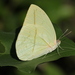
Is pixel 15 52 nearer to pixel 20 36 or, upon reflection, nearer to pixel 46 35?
pixel 20 36

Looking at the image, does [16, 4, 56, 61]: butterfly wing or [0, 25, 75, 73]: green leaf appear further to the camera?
[16, 4, 56, 61]: butterfly wing

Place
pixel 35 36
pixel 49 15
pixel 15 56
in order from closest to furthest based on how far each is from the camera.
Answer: pixel 15 56, pixel 35 36, pixel 49 15

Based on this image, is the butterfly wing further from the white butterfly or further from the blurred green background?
the blurred green background

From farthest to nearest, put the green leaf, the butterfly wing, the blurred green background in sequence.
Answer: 1. the blurred green background
2. the butterfly wing
3. the green leaf

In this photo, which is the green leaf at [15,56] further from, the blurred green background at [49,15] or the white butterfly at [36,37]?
the blurred green background at [49,15]

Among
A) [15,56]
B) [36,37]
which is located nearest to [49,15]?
[36,37]


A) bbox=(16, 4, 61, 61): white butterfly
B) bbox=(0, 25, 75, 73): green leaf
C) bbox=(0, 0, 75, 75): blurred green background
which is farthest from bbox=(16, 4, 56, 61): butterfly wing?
bbox=(0, 0, 75, 75): blurred green background

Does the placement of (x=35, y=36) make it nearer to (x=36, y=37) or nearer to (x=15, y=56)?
(x=36, y=37)

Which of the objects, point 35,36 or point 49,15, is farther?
point 49,15
